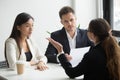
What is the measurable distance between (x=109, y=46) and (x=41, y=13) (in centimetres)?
195

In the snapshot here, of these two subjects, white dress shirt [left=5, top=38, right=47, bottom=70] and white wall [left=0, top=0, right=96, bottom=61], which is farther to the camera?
white wall [left=0, top=0, right=96, bottom=61]

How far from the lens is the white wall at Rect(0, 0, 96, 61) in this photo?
10.9ft

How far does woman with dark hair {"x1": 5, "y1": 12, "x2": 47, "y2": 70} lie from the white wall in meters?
0.68

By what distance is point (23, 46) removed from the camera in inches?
107

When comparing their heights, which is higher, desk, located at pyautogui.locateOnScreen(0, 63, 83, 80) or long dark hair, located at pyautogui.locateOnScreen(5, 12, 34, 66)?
long dark hair, located at pyautogui.locateOnScreen(5, 12, 34, 66)

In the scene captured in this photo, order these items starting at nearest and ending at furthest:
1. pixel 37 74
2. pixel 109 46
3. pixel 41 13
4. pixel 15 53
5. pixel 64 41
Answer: pixel 109 46 < pixel 37 74 < pixel 15 53 < pixel 64 41 < pixel 41 13

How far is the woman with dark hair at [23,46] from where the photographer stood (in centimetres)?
252

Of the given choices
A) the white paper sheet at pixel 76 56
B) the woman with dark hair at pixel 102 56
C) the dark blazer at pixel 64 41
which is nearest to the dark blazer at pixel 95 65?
the woman with dark hair at pixel 102 56

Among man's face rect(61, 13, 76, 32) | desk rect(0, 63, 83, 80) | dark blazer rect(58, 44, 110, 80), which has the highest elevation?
man's face rect(61, 13, 76, 32)

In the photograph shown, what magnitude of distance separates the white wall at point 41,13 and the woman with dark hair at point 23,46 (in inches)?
26.7

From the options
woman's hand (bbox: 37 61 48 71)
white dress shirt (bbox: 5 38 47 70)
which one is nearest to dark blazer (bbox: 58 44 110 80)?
woman's hand (bbox: 37 61 48 71)

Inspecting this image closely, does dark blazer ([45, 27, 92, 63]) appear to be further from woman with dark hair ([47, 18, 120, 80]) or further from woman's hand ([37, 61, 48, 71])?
woman with dark hair ([47, 18, 120, 80])

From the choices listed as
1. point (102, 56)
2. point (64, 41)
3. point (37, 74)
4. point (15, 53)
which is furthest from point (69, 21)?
point (102, 56)

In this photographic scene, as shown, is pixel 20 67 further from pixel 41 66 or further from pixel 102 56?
pixel 102 56
